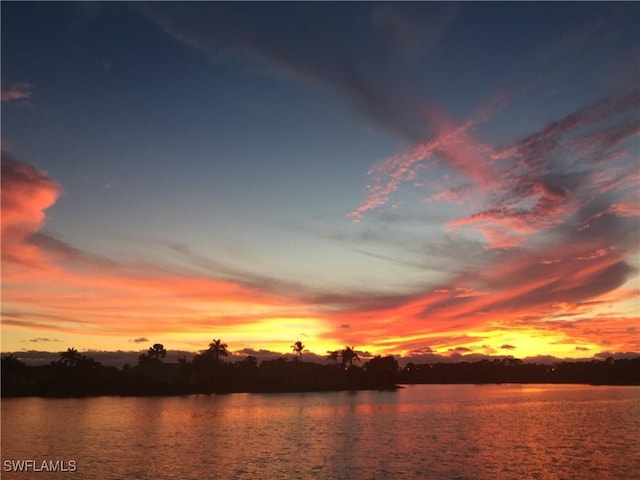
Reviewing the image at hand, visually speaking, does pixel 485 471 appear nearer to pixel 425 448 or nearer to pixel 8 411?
pixel 425 448

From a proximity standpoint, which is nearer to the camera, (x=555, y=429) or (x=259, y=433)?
(x=259, y=433)

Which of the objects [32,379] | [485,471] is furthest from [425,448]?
[32,379]

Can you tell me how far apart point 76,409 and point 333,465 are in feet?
284

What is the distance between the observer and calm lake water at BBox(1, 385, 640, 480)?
50.1 m

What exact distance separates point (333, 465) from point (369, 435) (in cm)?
2506

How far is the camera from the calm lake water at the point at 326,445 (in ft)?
164

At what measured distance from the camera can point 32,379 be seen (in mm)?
183875

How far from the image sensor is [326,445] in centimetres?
6681

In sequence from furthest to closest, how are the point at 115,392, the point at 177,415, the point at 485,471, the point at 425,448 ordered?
the point at 115,392 → the point at 177,415 → the point at 425,448 → the point at 485,471

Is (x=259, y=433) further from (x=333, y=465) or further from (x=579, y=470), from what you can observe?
(x=579, y=470)

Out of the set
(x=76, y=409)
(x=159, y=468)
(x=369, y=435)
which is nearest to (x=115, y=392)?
(x=76, y=409)

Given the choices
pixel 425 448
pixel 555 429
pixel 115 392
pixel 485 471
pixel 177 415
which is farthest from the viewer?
pixel 115 392

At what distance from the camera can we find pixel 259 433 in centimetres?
7900

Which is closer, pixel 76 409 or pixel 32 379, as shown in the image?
pixel 76 409
